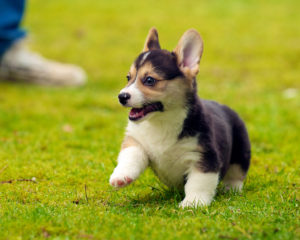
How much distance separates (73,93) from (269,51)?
628 centimetres

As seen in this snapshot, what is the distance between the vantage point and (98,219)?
4.04 metres

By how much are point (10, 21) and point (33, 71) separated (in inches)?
53.9

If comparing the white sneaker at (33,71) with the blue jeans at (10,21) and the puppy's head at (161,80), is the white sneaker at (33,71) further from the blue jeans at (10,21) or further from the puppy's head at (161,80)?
the puppy's head at (161,80)

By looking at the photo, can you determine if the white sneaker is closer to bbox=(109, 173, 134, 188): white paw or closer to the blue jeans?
the blue jeans

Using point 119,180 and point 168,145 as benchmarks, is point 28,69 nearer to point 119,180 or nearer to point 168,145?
point 168,145

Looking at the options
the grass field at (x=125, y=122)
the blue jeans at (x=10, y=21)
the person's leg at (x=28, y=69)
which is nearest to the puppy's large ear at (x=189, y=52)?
the grass field at (x=125, y=122)

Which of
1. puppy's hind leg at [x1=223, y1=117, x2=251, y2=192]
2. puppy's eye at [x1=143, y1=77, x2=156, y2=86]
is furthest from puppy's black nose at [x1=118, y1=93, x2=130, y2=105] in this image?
puppy's hind leg at [x1=223, y1=117, x2=251, y2=192]

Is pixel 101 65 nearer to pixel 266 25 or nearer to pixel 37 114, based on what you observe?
pixel 37 114

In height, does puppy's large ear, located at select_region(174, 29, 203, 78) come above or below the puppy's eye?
above

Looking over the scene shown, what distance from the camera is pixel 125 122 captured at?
8680mm

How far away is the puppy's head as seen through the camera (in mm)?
4648

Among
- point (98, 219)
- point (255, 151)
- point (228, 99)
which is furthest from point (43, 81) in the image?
point (98, 219)

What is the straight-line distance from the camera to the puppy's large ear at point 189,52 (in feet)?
16.0

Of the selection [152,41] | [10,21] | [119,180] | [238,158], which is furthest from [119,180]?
[10,21]
